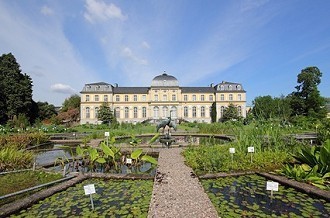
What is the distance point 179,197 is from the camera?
360 cm

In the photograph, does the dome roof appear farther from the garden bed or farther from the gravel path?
the garden bed

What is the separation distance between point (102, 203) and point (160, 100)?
3644 centimetres

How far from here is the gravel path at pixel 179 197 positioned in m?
3.04

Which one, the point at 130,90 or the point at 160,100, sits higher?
the point at 130,90

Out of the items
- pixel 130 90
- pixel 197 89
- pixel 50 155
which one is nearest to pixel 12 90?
pixel 130 90

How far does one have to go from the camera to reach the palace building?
3978 cm

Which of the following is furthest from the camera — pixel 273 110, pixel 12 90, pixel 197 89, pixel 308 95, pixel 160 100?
pixel 197 89

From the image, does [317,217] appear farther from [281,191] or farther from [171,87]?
[171,87]

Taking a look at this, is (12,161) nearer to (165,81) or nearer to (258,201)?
(258,201)

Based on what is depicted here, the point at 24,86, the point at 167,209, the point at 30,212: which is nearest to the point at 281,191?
the point at 167,209

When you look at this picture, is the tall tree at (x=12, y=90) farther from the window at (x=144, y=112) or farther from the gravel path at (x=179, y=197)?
the gravel path at (x=179, y=197)

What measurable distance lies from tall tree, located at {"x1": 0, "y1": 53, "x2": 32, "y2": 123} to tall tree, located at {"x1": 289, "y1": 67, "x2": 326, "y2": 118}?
40.9 metres

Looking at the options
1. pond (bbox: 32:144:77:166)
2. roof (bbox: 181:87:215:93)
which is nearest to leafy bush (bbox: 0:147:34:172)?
pond (bbox: 32:144:77:166)

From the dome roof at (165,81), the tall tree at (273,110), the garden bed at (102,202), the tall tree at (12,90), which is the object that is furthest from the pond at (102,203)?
the dome roof at (165,81)
